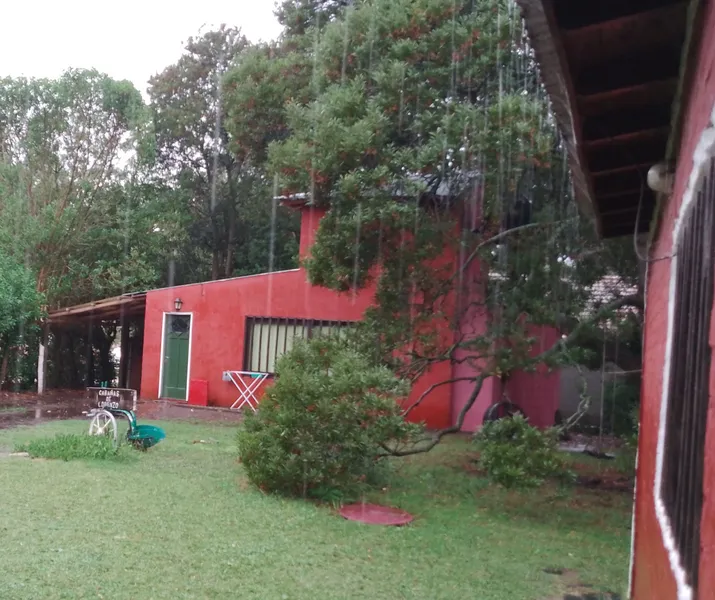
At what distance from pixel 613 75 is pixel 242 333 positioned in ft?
45.5

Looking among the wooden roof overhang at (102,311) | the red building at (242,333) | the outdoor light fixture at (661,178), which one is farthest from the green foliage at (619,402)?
the wooden roof overhang at (102,311)

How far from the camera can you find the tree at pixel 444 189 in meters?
9.77

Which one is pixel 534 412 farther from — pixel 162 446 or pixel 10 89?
pixel 10 89

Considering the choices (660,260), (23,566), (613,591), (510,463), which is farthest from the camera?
(510,463)

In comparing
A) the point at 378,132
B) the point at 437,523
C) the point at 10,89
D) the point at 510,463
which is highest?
the point at 10,89

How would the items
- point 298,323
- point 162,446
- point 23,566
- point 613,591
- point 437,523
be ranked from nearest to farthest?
point 23,566
point 613,591
point 437,523
point 162,446
point 298,323

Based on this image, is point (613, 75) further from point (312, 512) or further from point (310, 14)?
point (310, 14)

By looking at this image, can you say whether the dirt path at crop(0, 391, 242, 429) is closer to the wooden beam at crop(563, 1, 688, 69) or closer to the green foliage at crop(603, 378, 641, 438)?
the green foliage at crop(603, 378, 641, 438)

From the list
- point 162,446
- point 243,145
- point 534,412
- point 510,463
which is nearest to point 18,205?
point 243,145

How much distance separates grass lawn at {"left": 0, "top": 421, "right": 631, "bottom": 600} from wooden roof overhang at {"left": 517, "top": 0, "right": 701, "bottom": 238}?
3.00 m

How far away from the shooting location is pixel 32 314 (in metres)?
16.3

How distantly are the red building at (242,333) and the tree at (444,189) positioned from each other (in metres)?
→ 3.67

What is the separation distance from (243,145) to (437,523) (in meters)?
11.4

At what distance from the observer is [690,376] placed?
2.38 m
